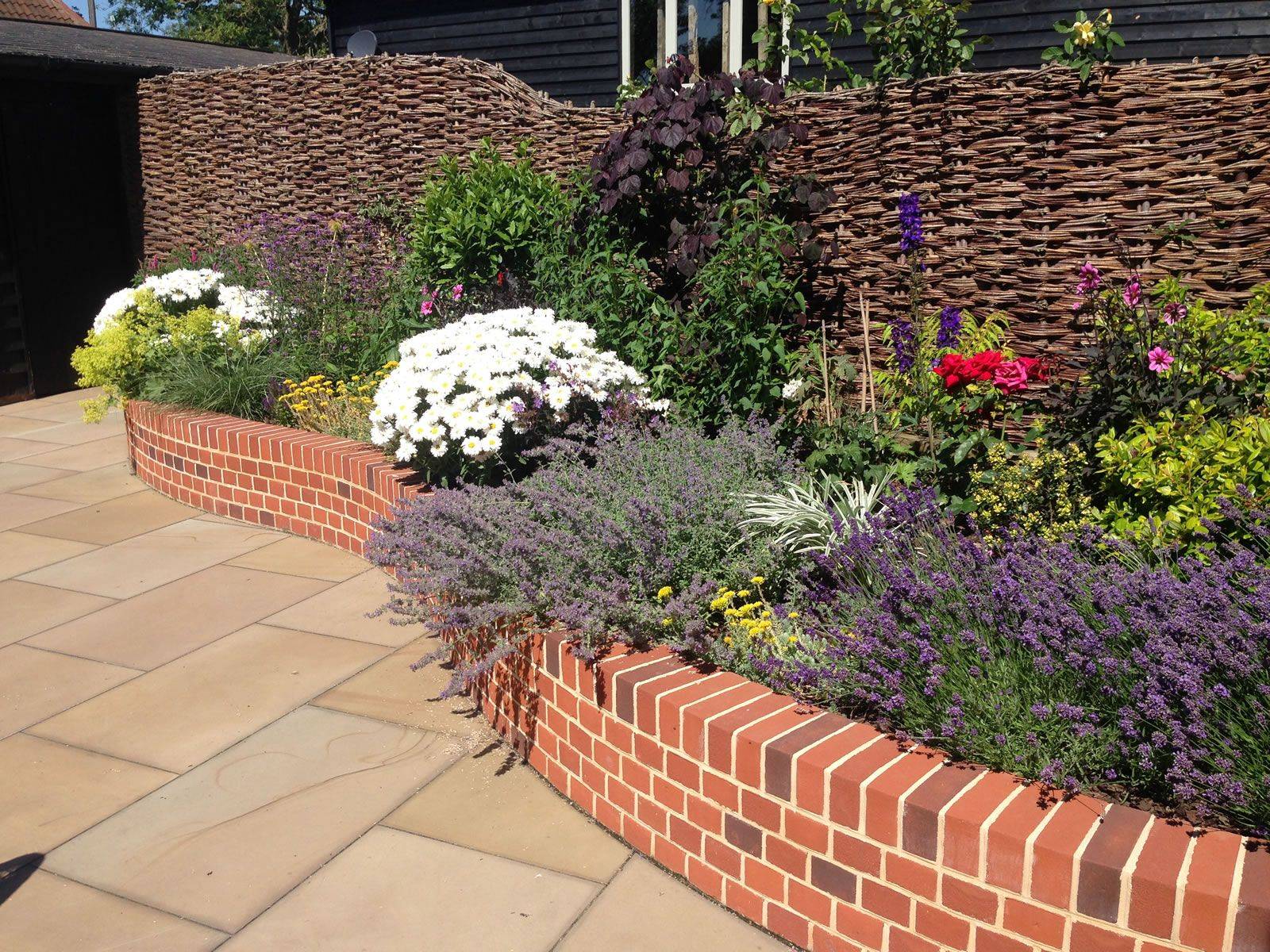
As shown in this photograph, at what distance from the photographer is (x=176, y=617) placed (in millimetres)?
4504

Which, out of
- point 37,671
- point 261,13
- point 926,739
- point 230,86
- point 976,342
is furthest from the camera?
point 261,13

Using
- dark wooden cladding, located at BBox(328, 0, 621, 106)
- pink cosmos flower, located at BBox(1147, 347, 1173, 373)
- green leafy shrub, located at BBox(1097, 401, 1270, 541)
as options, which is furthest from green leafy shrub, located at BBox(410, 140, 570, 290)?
dark wooden cladding, located at BBox(328, 0, 621, 106)

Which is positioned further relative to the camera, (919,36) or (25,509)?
(25,509)

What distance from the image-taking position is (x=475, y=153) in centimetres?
616

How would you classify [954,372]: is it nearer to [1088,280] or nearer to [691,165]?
[1088,280]

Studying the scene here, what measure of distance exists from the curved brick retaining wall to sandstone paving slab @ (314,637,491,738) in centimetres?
16

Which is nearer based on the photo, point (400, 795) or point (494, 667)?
point (400, 795)

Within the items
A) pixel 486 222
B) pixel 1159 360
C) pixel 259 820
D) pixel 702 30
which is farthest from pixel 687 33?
pixel 259 820

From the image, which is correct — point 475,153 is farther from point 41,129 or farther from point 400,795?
point 41,129

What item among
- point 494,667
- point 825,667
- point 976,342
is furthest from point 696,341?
point 825,667

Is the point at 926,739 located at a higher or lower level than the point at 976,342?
lower

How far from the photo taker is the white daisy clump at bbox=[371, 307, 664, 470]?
14.4ft

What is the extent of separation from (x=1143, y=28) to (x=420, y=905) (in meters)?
8.11

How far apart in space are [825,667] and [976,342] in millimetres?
2402
